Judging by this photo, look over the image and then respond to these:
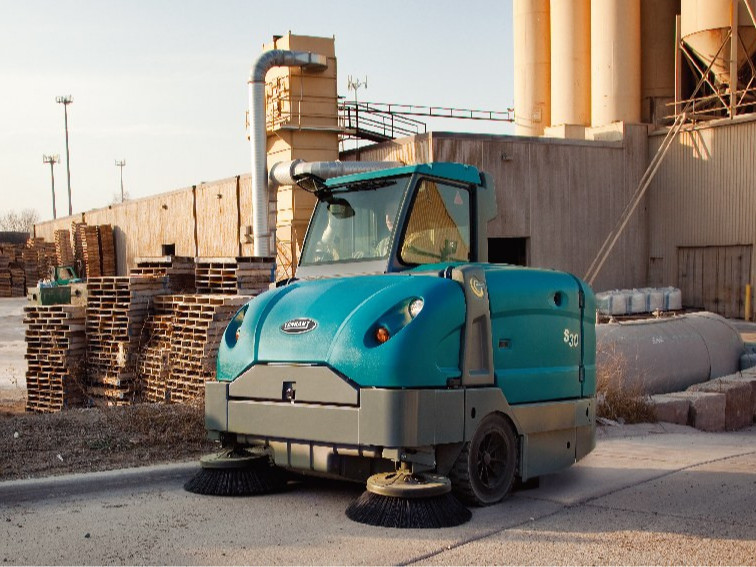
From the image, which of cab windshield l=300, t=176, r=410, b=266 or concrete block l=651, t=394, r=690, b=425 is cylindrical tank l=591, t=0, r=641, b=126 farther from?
cab windshield l=300, t=176, r=410, b=266

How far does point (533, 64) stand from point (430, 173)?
104 ft

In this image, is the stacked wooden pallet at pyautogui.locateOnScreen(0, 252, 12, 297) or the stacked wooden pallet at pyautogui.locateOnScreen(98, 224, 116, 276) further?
the stacked wooden pallet at pyautogui.locateOnScreen(0, 252, 12, 297)

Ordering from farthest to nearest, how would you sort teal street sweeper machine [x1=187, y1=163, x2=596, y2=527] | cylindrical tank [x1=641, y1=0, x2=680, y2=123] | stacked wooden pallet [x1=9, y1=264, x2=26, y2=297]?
stacked wooden pallet [x1=9, y1=264, x2=26, y2=297], cylindrical tank [x1=641, y1=0, x2=680, y2=123], teal street sweeper machine [x1=187, y1=163, x2=596, y2=527]

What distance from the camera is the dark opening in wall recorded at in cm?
2908

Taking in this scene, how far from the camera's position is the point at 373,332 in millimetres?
6211

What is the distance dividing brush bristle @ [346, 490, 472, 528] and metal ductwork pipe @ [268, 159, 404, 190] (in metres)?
17.5

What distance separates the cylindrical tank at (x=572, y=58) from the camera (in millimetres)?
34656

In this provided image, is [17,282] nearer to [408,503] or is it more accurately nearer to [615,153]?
[615,153]

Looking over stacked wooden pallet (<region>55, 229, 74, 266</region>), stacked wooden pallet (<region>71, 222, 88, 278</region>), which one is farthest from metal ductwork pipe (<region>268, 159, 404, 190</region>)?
stacked wooden pallet (<region>55, 229, 74, 266</region>)

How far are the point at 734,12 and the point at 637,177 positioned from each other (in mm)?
5946

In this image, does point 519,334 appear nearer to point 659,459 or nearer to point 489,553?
point 489,553

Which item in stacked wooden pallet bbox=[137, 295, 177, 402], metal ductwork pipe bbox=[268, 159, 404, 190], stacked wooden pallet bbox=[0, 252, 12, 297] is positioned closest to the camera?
stacked wooden pallet bbox=[137, 295, 177, 402]

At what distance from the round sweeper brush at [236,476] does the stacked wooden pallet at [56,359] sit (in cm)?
942

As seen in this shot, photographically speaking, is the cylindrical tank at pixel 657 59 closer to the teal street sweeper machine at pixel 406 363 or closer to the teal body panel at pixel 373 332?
the teal street sweeper machine at pixel 406 363
